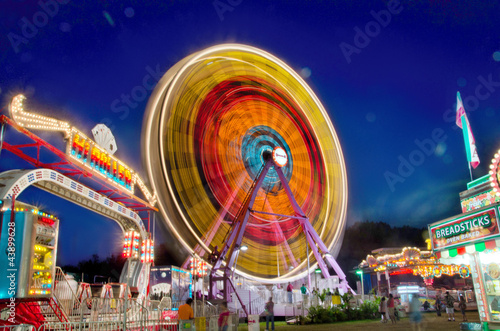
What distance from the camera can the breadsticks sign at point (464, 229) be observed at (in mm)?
8656

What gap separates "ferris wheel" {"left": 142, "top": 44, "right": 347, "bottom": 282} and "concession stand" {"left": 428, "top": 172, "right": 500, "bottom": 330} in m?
10.7

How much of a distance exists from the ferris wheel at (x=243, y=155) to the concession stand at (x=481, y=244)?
10.7 m

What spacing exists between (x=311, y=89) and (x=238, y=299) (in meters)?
13.1

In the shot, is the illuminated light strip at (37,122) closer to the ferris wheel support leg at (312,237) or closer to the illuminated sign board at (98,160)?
the illuminated sign board at (98,160)

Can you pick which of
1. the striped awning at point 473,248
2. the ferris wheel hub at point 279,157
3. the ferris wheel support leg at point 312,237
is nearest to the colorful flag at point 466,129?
the ferris wheel support leg at point 312,237

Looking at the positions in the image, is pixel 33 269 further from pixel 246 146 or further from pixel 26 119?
pixel 246 146

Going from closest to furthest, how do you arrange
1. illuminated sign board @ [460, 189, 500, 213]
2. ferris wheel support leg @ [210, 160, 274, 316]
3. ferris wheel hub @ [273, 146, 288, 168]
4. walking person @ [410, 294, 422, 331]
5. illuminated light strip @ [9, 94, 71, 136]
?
1. walking person @ [410, 294, 422, 331]
2. illuminated light strip @ [9, 94, 71, 136]
3. illuminated sign board @ [460, 189, 500, 213]
4. ferris wheel support leg @ [210, 160, 274, 316]
5. ferris wheel hub @ [273, 146, 288, 168]

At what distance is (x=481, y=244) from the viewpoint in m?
8.94

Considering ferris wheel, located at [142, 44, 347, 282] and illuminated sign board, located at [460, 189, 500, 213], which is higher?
ferris wheel, located at [142, 44, 347, 282]

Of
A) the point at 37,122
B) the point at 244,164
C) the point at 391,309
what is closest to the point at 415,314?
the point at 391,309

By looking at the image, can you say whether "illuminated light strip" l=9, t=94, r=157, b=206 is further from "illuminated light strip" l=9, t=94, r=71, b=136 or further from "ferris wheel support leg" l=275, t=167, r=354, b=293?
"ferris wheel support leg" l=275, t=167, r=354, b=293

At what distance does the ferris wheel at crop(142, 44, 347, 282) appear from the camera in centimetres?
1872

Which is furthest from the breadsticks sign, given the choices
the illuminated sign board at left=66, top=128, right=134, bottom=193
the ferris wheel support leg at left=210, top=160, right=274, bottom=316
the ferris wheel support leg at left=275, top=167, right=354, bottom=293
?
the illuminated sign board at left=66, top=128, right=134, bottom=193

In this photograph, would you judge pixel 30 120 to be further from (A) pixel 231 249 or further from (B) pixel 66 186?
(A) pixel 231 249
